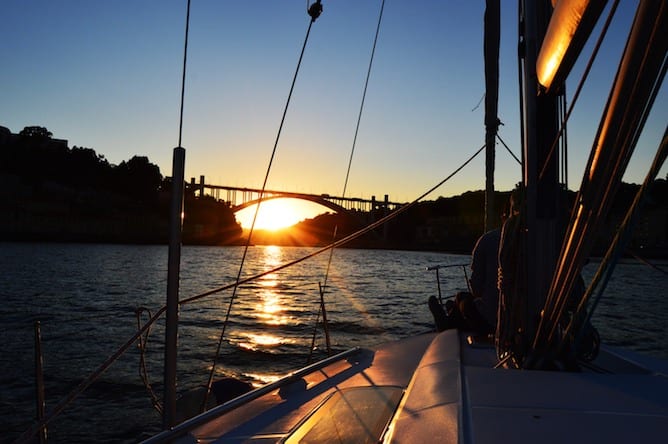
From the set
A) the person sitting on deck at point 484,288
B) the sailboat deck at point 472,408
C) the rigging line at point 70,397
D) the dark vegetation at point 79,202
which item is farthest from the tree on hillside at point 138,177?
the sailboat deck at point 472,408

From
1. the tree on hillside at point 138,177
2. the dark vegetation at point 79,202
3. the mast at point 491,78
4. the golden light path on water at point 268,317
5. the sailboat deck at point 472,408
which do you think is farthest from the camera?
the tree on hillside at point 138,177

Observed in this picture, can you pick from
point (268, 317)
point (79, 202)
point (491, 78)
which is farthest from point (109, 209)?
point (491, 78)

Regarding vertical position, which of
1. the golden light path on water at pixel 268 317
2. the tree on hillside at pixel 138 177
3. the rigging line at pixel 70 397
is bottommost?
the golden light path on water at pixel 268 317

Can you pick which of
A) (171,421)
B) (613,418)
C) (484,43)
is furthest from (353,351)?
(484,43)

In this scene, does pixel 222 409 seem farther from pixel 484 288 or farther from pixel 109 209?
pixel 109 209

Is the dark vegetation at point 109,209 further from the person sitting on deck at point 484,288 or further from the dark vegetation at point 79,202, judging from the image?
the person sitting on deck at point 484,288

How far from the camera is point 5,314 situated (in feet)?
45.2

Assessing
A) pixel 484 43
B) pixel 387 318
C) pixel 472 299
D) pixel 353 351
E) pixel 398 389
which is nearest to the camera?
pixel 398 389

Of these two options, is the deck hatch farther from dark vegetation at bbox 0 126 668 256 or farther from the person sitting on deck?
dark vegetation at bbox 0 126 668 256

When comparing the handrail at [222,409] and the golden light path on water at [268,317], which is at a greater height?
the handrail at [222,409]

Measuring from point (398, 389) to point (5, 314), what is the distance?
1491cm

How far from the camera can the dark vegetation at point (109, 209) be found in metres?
81.2

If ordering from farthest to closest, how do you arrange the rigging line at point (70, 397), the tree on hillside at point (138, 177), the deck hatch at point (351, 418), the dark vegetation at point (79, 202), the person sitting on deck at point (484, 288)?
the tree on hillside at point (138, 177) < the dark vegetation at point (79, 202) < the person sitting on deck at point (484, 288) < the rigging line at point (70, 397) < the deck hatch at point (351, 418)

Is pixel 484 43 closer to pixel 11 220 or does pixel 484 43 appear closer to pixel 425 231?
pixel 425 231
